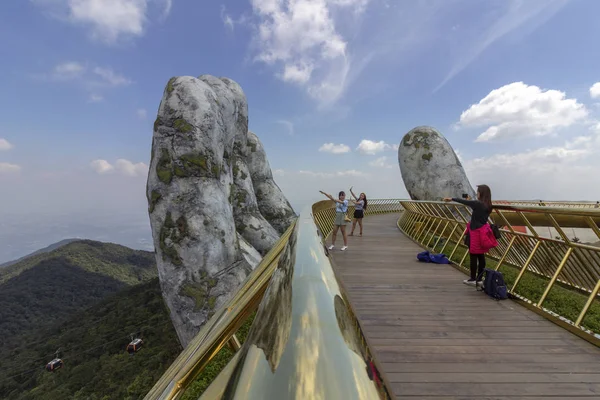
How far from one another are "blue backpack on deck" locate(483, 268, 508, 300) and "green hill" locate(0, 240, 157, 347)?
76.7 metres

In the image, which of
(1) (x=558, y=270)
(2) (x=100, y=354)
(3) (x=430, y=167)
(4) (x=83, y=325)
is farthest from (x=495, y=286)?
(4) (x=83, y=325)

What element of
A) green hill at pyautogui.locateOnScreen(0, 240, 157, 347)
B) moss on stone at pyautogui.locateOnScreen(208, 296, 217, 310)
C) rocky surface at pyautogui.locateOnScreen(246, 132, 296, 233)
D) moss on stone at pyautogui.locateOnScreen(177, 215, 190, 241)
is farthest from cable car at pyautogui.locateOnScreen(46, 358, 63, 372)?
moss on stone at pyautogui.locateOnScreen(177, 215, 190, 241)

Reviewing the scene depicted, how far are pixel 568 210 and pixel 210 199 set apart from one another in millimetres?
13542

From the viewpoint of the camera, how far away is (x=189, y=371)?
2.97 ft

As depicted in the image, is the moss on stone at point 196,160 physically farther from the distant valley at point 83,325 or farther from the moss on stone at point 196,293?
the distant valley at point 83,325

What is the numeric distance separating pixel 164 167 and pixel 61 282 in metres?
78.3

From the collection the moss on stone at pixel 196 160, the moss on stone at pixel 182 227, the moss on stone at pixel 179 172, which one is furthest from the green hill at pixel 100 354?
the moss on stone at pixel 196 160

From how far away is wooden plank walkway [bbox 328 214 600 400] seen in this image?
2.68 meters

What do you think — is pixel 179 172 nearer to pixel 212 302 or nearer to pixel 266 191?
pixel 212 302

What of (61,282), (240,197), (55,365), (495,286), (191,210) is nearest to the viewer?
→ (495,286)

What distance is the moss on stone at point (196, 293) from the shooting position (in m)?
14.3

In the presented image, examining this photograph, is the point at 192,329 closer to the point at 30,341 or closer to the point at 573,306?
the point at 573,306

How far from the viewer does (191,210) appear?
1459 centimetres

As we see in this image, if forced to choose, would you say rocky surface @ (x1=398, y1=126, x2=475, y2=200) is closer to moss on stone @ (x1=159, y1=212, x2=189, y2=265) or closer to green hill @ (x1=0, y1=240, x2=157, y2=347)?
moss on stone @ (x1=159, y1=212, x2=189, y2=265)
